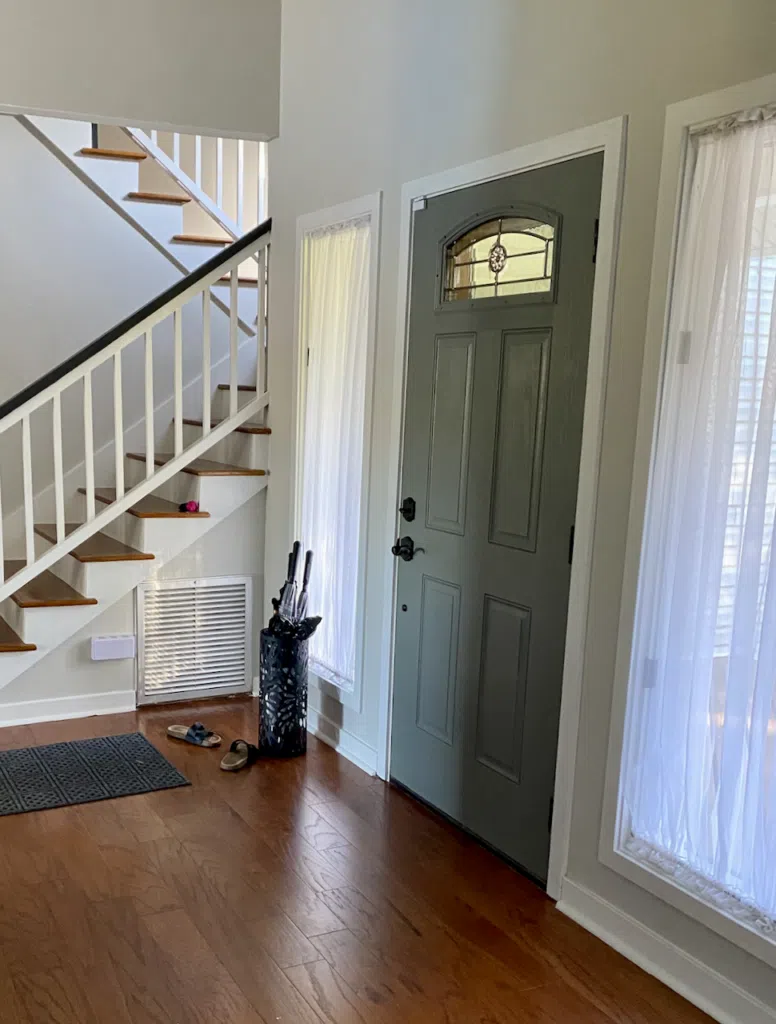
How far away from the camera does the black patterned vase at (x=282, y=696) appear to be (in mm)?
3561

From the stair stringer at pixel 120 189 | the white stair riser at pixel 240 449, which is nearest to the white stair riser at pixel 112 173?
the stair stringer at pixel 120 189

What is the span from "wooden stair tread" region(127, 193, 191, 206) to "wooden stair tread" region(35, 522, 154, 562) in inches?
70.4

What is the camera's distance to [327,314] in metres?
3.70

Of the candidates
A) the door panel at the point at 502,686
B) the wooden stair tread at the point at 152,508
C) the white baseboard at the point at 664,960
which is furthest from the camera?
the wooden stair tread at the point at 152,508

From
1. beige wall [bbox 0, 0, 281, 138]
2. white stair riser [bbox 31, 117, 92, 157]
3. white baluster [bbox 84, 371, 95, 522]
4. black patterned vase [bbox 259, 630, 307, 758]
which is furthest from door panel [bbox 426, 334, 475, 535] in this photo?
white stair riser [bbox 31, 117, 92, 157]

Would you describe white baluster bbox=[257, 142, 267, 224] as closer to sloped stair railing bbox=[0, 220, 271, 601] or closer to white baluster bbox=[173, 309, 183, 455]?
sloped stair railing bbox=[0, 220, 271, 601]

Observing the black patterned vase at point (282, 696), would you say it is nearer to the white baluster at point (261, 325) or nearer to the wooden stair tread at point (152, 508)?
the wooden stair tread at point (152, 508)

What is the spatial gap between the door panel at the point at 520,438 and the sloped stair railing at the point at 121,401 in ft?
5.36

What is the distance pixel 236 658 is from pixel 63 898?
1.85 m

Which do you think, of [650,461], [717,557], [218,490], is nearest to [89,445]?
[218,490]

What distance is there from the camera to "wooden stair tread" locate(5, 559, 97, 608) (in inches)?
146

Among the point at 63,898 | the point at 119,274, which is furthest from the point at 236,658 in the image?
the point at 119,274

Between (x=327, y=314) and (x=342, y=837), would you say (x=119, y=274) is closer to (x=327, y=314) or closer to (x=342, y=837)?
(x=327, y=314)

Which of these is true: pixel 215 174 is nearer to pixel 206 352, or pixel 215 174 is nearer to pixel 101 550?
pixel 206 352
